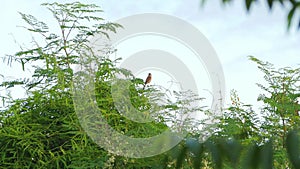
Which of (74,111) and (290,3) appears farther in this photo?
(74,111)

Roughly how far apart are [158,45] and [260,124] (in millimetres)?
1003

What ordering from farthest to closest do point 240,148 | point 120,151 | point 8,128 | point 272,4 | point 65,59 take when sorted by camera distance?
point 65,59
point 8,128
point 120,151
point 240,148
point 272,4

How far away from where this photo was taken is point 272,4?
1.84ft

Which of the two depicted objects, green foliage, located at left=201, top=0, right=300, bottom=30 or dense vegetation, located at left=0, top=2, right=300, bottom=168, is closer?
green foliage, located at left=201, top=0, right=300, bottom=30

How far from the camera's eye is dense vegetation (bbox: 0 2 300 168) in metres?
3.26

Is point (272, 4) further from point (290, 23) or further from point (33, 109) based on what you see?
point (33, 109)

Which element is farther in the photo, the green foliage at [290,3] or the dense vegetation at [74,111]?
the dense vegetation at [74,111]

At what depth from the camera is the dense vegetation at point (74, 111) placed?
326 centimetres

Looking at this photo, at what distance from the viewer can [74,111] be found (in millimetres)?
3406

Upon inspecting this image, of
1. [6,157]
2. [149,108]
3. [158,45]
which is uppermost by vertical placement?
[158,45]

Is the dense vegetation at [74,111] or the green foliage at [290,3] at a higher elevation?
the dense vegetation at [74,111]

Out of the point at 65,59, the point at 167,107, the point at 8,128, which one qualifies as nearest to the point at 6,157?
the point at 8,128

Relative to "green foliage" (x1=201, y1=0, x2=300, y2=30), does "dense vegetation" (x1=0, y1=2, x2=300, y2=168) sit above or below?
above

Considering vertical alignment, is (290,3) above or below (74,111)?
below
